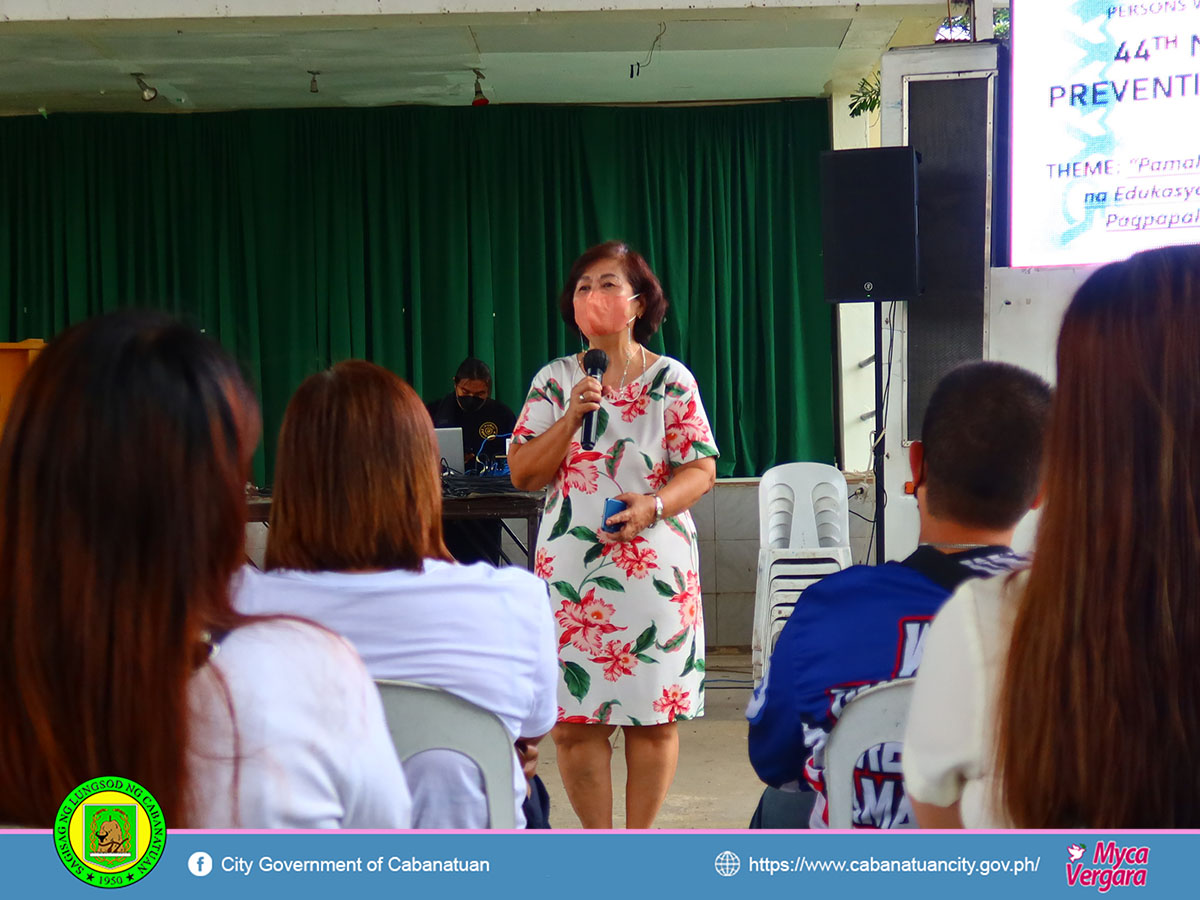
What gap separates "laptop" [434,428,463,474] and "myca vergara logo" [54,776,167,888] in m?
3.64

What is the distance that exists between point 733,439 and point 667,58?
2097 mm

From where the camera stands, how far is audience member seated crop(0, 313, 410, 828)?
2.39ft

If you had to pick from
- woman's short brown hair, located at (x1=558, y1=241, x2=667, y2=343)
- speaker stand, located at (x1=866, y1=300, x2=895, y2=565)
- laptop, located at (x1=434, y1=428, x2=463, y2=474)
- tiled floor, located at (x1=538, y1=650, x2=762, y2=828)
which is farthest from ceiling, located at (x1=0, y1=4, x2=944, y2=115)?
tiled floor, located at (x1=538, y1=650, x2=762, y2=828)

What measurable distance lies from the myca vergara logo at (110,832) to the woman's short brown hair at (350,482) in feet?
1.31

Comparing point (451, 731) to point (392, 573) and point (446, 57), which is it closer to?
point (392, 573)

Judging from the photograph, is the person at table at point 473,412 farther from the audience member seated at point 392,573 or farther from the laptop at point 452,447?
the audience member seated at point 392,573

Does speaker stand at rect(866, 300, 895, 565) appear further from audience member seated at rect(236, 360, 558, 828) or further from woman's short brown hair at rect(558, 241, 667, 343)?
audience member seated at rect(236, 360, 558, 828)

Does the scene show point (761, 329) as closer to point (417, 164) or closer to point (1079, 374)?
point (417, 164)

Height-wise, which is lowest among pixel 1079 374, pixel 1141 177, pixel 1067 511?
pixel 1067 511

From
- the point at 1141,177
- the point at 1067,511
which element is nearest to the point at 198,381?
the point at 1067,511

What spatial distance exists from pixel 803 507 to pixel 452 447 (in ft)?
5.11

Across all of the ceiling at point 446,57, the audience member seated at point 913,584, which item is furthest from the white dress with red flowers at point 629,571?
the ceiling at point 446,57
